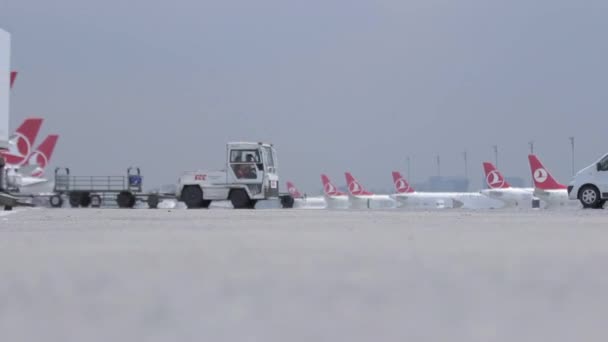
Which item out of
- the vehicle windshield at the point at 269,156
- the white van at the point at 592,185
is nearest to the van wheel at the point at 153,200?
the vehicle windshield at the point at 269,156

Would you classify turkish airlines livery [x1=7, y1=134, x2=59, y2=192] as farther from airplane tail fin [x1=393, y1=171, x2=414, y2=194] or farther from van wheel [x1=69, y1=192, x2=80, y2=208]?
airplane tail fin [x1=393, y1=171, x2=414, y2=194]

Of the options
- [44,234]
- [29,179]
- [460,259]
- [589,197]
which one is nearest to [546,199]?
[589,197]

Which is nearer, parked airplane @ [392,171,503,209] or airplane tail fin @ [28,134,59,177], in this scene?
airplane tail fin @ [28,134,59,177]

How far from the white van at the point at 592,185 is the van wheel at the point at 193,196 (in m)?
13.9

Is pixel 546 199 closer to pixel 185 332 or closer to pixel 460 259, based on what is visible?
pixel 460 259

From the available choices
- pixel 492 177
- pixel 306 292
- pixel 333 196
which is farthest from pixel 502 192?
pixel 306 292

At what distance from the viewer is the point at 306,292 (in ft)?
15.1

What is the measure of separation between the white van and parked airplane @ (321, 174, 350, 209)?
46122 millimetres

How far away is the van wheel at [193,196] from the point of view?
116 ft

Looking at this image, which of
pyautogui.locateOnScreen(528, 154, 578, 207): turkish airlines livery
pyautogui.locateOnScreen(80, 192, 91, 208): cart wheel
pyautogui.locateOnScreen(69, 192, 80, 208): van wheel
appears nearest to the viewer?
pyautogui.locateOnScreen(80, 192, 91, 208): cart wheel

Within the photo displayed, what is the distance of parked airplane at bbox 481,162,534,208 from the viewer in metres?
56.8

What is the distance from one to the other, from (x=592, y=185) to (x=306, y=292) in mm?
24777

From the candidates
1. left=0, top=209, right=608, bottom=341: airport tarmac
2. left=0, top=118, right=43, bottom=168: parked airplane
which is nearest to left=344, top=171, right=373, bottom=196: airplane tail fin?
left=0, top=118, right=43, bottom=168: parked airplane

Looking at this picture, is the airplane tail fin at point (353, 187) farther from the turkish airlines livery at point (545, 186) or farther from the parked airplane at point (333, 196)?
the turkish airlines livery at point (545, 186)
